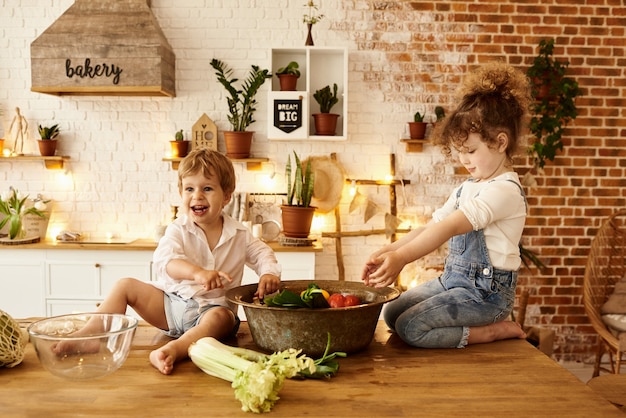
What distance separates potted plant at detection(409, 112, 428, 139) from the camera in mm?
4031

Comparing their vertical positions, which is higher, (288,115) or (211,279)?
(288,115)

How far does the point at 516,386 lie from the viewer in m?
1.55

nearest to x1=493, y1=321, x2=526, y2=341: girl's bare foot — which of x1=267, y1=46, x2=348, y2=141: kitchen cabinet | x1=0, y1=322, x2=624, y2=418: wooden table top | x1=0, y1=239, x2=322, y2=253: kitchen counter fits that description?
x1=0, y1=322, x2=624, y2=418: wooden table top

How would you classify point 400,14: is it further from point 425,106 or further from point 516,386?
point 516,386

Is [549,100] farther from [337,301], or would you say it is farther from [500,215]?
[337,301]

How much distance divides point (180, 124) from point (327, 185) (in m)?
1.20

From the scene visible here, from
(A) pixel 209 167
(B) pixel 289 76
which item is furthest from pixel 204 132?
(A) pixel 209 167

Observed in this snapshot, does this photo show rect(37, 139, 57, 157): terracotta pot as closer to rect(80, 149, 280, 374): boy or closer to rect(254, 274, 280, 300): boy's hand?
rect(80, 149, 280, 374): boy

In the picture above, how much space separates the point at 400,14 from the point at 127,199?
2.46 metres

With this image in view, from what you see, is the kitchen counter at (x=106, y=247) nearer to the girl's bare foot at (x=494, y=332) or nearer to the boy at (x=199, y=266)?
the boy at (x=199, y=266)

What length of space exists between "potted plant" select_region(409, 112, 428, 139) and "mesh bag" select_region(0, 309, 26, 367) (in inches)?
120

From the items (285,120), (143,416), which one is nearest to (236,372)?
(143,416)

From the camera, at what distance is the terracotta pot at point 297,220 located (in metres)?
3.83

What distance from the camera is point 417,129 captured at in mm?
4059
